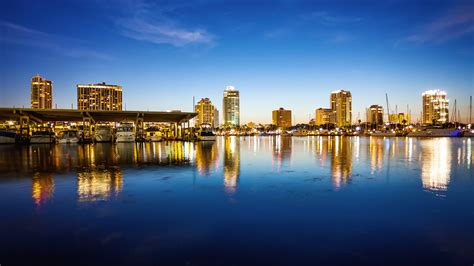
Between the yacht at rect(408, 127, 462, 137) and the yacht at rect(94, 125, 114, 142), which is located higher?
the yacht at rect(94, 125, 114, 142)

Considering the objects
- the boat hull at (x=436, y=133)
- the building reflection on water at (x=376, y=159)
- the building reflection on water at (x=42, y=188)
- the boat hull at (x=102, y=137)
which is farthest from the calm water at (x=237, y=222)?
the boat hull at (x=436, y=133)

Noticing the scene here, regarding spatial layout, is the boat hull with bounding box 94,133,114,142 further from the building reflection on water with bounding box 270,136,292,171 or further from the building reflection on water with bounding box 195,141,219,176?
the building reflection on water with bounding box 195,141,219,176

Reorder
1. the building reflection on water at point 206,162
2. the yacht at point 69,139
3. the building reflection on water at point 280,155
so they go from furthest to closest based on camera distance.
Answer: the yacht at point 69,139
the building reflection on water at point 280,155
the building reflection on water at point 206,162

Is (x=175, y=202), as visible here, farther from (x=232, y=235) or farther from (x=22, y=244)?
(x=22, y=244)

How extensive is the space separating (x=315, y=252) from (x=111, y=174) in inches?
558

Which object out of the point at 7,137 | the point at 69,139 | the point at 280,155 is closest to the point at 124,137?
the point at 69,139

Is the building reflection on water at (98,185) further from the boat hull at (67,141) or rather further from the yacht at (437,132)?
the yacht at (437,132)

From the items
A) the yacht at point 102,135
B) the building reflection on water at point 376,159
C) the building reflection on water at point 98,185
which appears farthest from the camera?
the yacht at point 102,135

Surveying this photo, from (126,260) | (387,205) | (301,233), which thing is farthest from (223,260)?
(387,205)

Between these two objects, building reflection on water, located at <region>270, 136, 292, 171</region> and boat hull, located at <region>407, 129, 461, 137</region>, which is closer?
building reflection on water, located at <region>270, 136, 292, 171</region>

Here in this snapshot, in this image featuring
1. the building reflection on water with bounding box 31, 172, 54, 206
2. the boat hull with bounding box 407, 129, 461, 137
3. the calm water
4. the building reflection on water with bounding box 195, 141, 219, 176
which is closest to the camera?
the calm water

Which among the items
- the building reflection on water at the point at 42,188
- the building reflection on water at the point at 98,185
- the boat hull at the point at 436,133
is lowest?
the boat hull at the point at 436,133

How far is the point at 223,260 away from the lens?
19.2 feet

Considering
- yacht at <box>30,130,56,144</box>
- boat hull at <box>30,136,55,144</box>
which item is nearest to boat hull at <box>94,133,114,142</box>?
yacht at <box>30,130,56,144</box>
